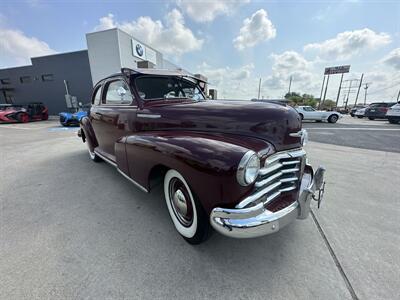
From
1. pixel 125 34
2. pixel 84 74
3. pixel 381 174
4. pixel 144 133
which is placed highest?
pixel 125 34

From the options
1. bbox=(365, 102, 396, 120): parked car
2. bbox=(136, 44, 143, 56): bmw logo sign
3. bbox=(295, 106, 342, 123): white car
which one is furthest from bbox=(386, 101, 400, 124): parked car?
bbox=(136, 44, 143, 56): bmw logo sign

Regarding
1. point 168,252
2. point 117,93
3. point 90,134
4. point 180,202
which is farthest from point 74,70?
point 168,252

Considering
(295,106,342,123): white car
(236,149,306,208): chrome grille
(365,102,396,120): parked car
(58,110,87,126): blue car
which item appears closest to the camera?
(236,149,306,208): chrome grille

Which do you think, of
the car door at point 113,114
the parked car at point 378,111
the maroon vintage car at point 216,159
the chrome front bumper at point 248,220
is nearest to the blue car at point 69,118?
the car door at point 113,114

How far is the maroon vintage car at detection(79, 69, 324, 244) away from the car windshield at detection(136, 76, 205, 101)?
0.02 m

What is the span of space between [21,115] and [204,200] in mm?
19888

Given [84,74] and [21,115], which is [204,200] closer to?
[21,115]

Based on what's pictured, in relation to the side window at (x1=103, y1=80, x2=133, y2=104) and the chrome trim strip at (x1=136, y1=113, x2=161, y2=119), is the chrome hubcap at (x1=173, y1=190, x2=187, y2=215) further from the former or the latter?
the side window at (x1=103, y1=80, x2=133, y2=104)

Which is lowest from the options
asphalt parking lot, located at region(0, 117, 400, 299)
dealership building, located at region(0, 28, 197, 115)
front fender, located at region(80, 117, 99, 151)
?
asphalt parking lot, located at region(0, 117, 400, 299)

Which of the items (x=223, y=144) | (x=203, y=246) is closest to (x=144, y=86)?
(x=223, y=144)

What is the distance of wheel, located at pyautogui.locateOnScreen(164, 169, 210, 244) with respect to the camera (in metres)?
1.76

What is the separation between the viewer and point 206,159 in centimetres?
154

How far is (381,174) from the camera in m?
3.80

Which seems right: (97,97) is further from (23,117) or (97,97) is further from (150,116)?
(23,117)
